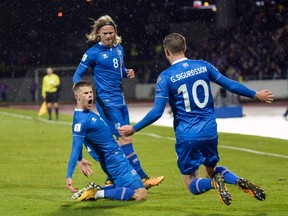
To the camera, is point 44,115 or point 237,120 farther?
point 44,115

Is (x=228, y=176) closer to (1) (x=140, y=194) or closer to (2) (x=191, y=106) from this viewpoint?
(2) (x=191, y=106)

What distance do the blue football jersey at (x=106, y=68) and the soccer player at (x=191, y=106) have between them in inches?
119

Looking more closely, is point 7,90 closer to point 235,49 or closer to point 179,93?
point 235,49

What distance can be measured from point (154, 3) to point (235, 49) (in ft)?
41.6

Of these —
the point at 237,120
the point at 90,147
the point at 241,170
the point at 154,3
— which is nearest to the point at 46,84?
the point at 237,120

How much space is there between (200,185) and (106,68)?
11.9 ft

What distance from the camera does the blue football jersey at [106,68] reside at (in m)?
12.8

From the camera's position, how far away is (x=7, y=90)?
195 ft

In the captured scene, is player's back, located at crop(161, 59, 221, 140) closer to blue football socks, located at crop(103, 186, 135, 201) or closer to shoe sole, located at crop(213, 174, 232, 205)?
shoe sole, located at crop(213, 174, 232, 205)

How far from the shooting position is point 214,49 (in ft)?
194

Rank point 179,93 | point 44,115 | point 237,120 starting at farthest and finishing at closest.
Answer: point 44,115 < point 237,120 < point 179,93

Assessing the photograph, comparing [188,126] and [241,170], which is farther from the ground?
[188,126]

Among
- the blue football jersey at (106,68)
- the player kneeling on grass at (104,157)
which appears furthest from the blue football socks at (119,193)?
the blue football jersey at (106,68)

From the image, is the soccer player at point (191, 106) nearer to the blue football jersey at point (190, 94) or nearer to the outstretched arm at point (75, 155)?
the blue football jersey at point (190, 94)
